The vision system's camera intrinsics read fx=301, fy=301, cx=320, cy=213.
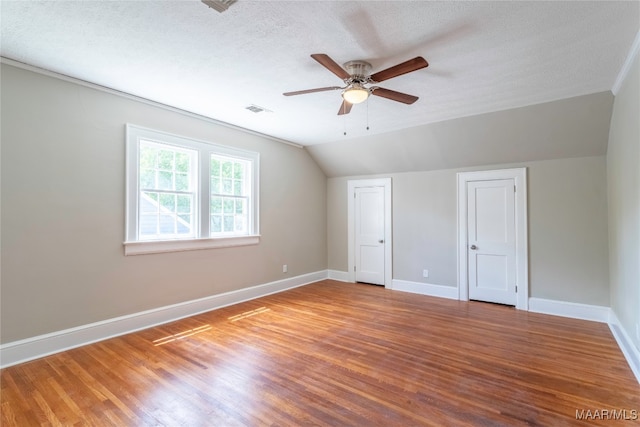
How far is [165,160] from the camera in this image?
13.0ft

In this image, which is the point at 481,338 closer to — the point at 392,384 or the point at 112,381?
the point at 392,384

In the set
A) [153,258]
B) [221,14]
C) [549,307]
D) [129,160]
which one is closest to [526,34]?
[221,14]

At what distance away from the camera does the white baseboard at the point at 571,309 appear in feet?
12.8

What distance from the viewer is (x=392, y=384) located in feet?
7.92

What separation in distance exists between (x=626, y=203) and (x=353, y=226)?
4011 millimetres

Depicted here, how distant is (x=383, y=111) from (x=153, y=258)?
347cm

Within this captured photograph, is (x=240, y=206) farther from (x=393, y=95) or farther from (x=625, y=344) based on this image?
(x=625, y=344)

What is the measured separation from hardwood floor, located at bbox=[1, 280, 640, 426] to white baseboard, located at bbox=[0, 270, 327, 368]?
0.36 ft

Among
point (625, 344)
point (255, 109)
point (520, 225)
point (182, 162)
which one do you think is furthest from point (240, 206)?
point (625, 344)

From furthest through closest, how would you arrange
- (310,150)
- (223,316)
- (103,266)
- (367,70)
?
(310,150)
(223,316)
(103,266)
(367,70)

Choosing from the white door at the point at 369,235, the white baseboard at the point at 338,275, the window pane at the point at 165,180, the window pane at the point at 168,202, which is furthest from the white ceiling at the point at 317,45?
the white baseboard at the point at 338,275

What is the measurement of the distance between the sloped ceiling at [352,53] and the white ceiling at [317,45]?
1 cm

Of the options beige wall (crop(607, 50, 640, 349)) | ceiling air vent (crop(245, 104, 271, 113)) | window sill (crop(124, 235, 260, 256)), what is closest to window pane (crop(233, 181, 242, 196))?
window sill (crop(124, 235, 260, 256))

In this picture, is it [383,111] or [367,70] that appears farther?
[383,111]
